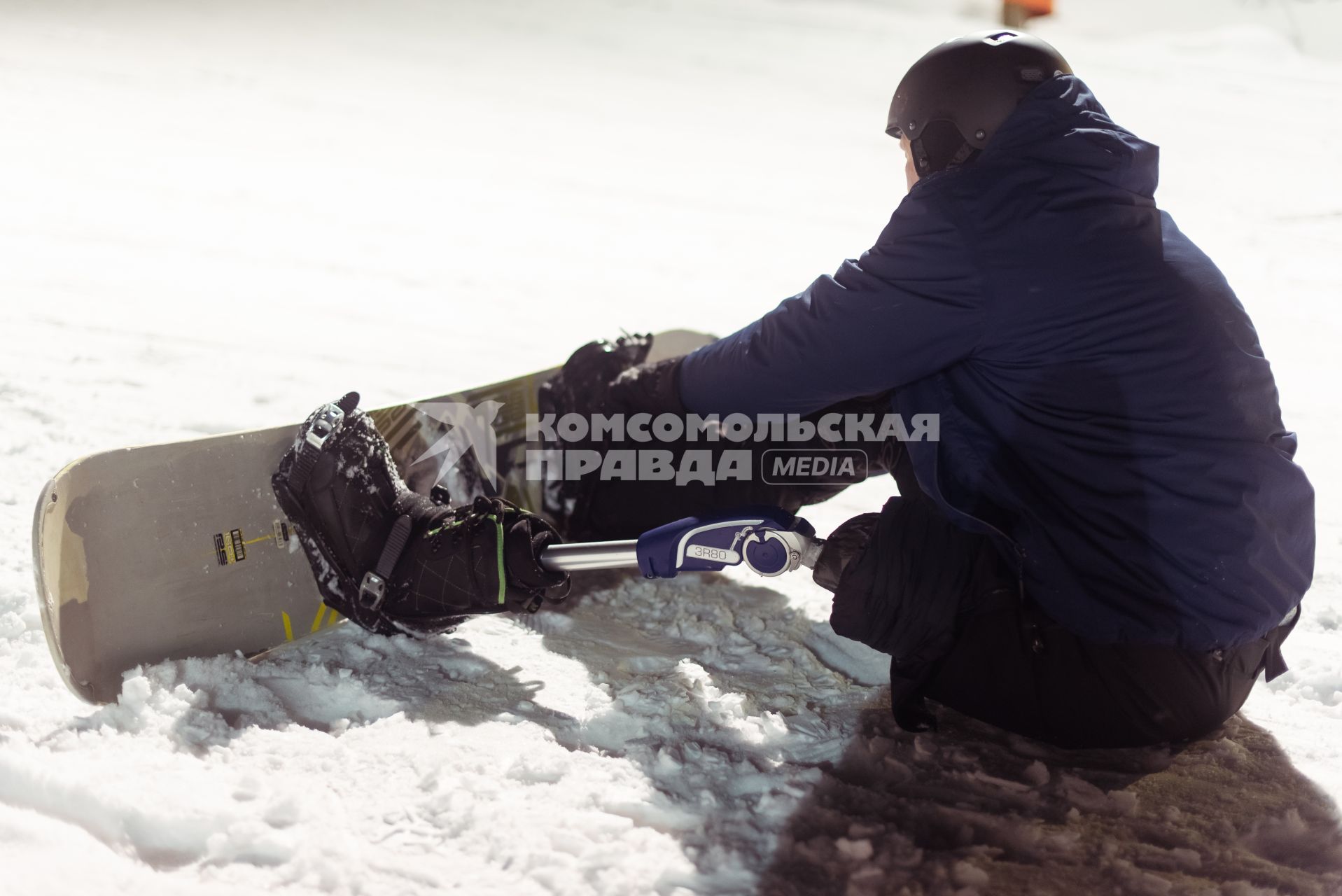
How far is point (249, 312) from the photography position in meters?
3.78

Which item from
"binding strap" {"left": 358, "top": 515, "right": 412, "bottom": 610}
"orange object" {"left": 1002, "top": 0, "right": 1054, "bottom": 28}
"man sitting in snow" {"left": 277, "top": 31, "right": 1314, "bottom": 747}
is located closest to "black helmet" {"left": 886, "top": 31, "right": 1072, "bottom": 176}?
"man sitting in snow" {"left": 277, "top": 31, "right": 1314, "bottom": 747}

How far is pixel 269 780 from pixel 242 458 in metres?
0.67

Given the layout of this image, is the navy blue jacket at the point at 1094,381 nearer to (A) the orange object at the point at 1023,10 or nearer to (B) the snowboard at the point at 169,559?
(B) the snowboard at the point at 169,559

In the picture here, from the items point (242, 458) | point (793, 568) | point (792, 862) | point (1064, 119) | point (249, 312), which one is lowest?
point (792, 862)

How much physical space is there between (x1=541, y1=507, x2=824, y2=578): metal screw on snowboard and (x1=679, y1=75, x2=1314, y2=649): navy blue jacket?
252 millimetres

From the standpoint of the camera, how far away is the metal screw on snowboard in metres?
1.80

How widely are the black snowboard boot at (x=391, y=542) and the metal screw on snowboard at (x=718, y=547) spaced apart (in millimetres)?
90

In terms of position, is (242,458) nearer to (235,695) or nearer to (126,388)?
(235,695)

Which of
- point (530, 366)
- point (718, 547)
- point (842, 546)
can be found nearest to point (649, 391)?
point (718, 547)

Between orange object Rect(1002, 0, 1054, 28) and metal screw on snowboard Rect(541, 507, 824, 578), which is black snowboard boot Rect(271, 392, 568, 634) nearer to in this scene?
metal screw on snowboard Rect(541, 507, 824, 578)

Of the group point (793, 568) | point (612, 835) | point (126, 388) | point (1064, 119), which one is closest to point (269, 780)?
point (612, 835)

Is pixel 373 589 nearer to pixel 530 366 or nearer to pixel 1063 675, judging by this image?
pixel 1063 675

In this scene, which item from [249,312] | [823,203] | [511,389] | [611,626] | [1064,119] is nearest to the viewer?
[1064,119]

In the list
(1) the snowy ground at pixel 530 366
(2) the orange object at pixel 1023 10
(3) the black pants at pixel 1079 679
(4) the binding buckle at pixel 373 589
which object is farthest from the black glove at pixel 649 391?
(2) the orange object at pixel 1023 10
